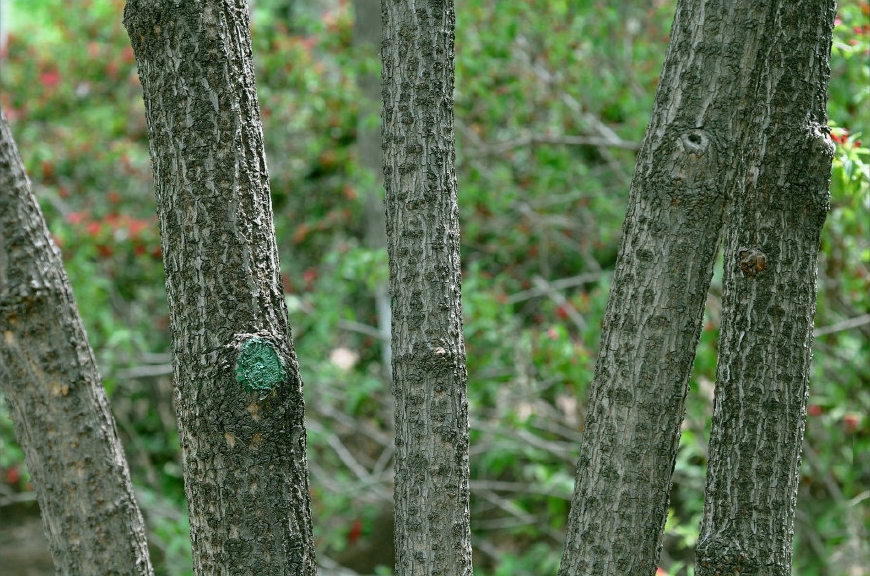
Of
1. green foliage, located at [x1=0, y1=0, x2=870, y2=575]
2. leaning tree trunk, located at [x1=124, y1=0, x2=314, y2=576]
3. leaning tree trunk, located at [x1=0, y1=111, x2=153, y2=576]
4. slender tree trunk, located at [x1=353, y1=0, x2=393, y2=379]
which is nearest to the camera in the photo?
leaning tree trunk, located at [x1=124, y1=0, x2=314, y2=576]

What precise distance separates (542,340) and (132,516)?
2717mm

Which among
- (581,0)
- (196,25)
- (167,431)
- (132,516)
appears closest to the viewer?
(196,25)

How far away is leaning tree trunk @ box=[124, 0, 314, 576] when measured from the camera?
4.39 feet

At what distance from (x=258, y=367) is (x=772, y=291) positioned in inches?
31.4

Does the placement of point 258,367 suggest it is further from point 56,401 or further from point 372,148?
point 372,148

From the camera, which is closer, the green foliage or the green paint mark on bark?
the green paint mark on bark

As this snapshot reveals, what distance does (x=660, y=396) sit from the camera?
4.61ft

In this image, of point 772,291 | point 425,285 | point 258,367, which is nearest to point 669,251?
point 772,291

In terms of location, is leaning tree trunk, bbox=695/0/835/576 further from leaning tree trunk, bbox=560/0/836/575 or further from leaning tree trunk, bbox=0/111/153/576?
leaning tree trunk, bbox=0/111/153/576

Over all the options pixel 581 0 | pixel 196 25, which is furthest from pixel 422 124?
pixel 581 0

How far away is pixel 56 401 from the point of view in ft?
4.97

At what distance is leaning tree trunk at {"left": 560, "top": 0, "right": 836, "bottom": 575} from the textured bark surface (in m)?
0.22

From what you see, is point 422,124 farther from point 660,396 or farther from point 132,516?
point 132,516

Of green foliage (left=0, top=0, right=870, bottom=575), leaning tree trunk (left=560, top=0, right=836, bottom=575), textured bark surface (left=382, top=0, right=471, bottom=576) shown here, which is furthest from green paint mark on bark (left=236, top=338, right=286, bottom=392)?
green foliage (left=0, top=0, right=870, bottom=575)
